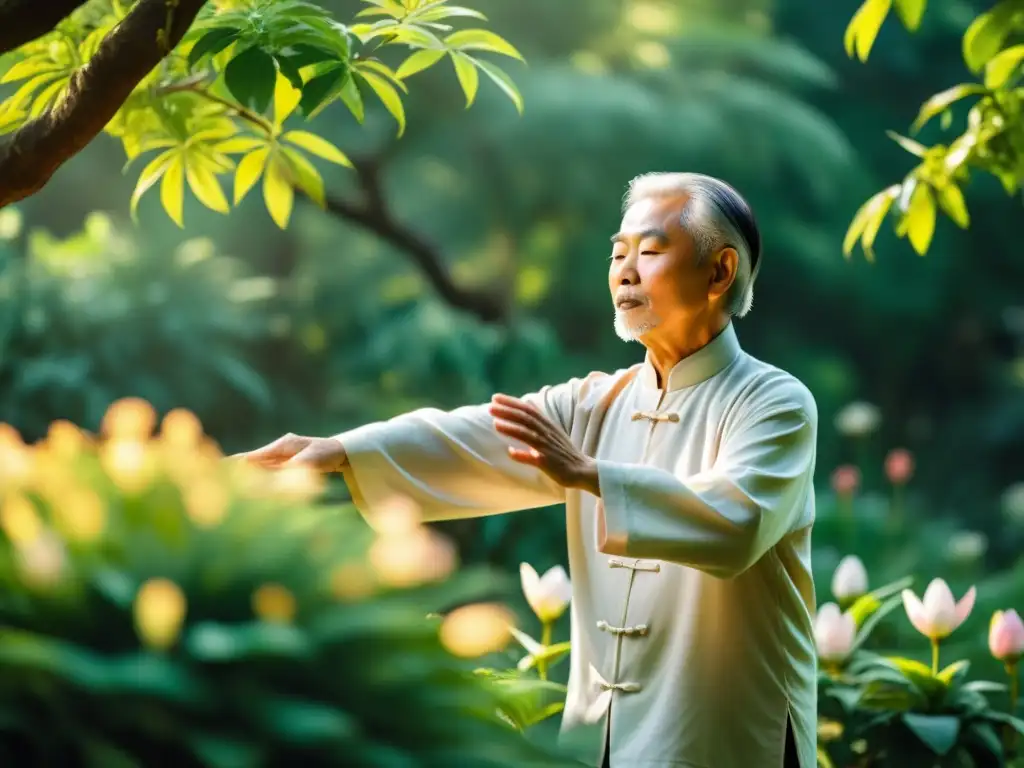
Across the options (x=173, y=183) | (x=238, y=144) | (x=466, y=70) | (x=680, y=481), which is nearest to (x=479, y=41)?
(x=466, y=70)

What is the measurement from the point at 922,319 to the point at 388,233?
445cm

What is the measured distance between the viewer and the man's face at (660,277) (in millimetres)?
1999

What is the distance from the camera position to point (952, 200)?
104 inches

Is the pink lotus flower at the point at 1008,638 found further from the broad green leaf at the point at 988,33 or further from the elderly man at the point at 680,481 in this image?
the broad green leaf at the point at 988,33

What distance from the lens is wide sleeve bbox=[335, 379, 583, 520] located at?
2055mm

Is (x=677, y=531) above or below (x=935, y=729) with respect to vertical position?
above

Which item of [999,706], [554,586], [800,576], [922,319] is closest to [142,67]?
[800,576]

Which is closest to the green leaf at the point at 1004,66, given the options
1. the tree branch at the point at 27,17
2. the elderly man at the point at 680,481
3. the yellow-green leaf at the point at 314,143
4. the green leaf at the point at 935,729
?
the elderly man at the point at 680,481

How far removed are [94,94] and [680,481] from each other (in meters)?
0.90

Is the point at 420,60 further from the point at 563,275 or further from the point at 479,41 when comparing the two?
the point at 563,275

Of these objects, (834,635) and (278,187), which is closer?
(278,187)

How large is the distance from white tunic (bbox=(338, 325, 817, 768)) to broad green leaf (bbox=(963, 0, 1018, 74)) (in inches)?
22.7

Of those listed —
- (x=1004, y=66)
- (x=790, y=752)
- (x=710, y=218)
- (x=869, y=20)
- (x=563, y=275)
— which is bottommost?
(x=790, y=752)

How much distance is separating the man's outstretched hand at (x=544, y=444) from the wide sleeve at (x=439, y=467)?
15.4 inches
